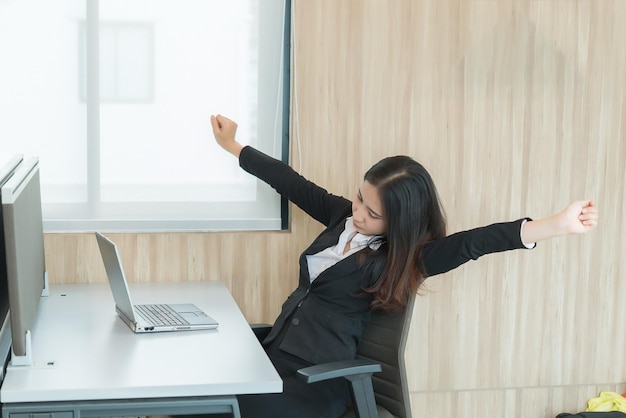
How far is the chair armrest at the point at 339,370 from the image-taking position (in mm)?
2225

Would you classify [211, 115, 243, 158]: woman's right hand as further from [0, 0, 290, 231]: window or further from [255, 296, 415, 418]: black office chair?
[255, 296, 415, 418]: black office chair

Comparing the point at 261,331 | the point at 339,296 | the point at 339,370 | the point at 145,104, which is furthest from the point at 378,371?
the point at 145,104

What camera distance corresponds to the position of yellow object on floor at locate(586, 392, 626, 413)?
341cm

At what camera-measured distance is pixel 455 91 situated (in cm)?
322

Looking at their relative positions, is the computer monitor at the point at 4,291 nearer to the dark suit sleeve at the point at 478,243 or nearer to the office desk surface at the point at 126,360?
the office desk surface at the point at 126,360

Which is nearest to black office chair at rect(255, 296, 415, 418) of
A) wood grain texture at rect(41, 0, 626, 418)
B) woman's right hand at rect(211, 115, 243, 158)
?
wood grain texture at rect(41, 0, 626, 418)

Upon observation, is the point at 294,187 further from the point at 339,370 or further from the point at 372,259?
the point at 339,370

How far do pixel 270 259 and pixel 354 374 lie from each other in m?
0.93

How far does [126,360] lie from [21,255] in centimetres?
35

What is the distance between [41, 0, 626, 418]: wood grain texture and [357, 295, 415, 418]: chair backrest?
25.5 inches

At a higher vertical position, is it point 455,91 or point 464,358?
point 455,91

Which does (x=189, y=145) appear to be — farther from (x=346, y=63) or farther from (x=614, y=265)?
(x=614, y=265)

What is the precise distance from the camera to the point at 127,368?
206 centimetres

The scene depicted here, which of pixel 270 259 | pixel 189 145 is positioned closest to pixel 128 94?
pixel 189 145
